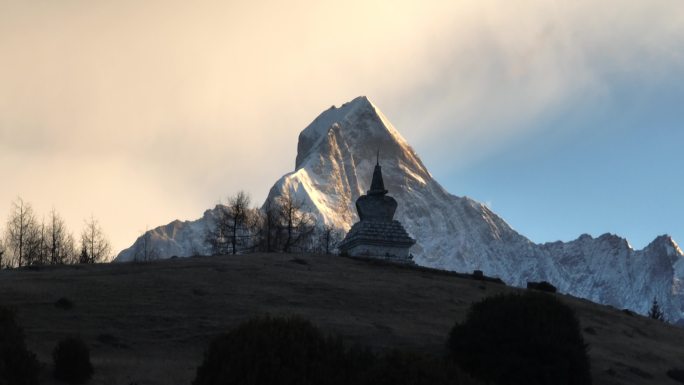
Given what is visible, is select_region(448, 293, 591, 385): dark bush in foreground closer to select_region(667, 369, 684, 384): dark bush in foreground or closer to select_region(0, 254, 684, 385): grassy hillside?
select_region(0, 254, 684, 385): grassy hillside

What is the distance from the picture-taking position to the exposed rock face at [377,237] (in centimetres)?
7750

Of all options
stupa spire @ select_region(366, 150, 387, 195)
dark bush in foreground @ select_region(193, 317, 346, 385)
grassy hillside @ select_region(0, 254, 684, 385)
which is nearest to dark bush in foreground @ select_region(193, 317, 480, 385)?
dark bush in foreground @ select_region(193, 317, 346, 385)

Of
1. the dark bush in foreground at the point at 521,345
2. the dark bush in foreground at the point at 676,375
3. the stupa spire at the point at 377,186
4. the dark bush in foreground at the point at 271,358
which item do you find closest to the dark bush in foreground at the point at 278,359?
the dark bush in foreground at the point at 271,358

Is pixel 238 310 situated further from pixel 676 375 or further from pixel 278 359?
pixel 676 375

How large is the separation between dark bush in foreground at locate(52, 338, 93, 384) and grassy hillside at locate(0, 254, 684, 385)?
0.62 meters

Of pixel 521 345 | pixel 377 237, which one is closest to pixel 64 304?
pixel 521 345

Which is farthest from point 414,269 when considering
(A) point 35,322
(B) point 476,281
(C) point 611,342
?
(A) point 35,322

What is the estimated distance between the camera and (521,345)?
40.7 meters

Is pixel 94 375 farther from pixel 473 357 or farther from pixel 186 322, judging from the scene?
pixel 473 357

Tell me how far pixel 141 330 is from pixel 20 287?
9.41 meters

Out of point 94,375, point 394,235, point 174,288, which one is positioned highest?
point 394,235

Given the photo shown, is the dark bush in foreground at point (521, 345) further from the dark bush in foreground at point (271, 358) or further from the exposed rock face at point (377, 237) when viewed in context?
the exposed rock face at point (377, 237)

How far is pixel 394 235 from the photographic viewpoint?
3095 inches

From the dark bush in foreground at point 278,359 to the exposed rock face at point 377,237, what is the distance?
47660 millimetres
